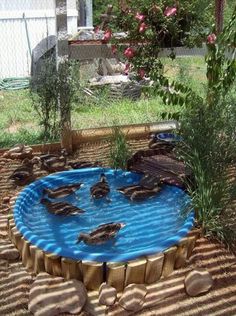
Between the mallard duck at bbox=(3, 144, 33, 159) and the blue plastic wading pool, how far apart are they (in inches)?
34.6

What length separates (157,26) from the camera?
16.9 feet

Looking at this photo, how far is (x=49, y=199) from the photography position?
4.06m

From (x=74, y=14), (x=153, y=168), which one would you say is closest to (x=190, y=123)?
(x=153, y=168)

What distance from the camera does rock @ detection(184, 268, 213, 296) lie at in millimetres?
2955

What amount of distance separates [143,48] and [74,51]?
87 cm

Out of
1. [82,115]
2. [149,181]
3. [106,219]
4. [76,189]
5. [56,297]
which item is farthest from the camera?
[82,115]

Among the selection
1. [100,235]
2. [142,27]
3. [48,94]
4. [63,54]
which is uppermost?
[142,27]

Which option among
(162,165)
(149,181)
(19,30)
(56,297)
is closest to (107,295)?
(56,297)

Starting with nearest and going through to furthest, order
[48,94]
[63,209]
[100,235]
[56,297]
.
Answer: [56,297] → [100,235] → [63,209] → [48,94]

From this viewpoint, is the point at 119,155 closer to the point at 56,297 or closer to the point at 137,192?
the point at 137,192

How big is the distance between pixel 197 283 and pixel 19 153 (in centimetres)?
302

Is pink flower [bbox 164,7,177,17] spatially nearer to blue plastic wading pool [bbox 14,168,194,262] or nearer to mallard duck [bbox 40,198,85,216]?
blue plastic wading pool [bbox 14,168,194,262]

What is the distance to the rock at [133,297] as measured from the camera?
2.81 m

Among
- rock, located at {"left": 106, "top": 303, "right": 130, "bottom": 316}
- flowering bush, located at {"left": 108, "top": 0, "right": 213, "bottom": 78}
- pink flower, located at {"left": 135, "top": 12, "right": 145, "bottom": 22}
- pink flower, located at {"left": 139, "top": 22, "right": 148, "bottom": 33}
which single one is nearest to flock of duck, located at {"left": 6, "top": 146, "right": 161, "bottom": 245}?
rock, located at {"left": 106, "top": 303, "right": 130, "bottom": 316}
